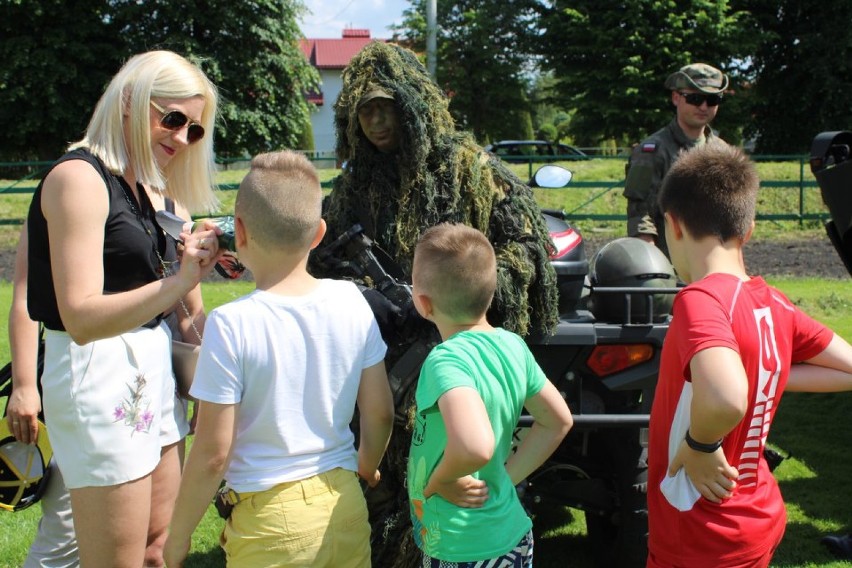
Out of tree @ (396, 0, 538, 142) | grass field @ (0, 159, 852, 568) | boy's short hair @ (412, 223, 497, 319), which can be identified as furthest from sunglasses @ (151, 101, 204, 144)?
tree @ (396, 0, 538, 142)

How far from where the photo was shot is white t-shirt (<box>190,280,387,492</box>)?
76.3 inches

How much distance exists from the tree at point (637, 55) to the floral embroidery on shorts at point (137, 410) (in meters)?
26.5

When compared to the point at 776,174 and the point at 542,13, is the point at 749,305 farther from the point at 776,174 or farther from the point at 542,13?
the point at 542,13

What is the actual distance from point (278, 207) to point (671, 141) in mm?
3763

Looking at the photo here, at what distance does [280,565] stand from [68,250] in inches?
36.3

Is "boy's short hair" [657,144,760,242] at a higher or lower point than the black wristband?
higher

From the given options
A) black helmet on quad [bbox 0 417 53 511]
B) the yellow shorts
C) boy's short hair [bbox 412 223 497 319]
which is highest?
boy's short hair [bbox 412 223 497 319]

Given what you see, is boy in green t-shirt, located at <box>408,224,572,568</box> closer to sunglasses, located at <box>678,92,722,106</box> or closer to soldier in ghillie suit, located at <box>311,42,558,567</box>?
soldier in ghillie suit, located at <box>311,42,558,567</box>

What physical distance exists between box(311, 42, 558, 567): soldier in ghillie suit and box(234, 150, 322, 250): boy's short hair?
1060 mm

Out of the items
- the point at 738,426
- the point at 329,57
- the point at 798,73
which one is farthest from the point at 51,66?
the point at 329,57

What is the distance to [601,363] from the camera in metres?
3.28

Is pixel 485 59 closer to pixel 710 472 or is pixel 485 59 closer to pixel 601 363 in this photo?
pixel 601 363

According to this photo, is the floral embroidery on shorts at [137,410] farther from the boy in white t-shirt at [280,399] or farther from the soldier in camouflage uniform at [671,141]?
the soldier in camouflage uniform at [671,141]

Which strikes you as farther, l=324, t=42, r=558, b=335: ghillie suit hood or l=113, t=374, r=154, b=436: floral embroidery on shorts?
l=324, t=42, r=558, b=335: ghillie suit hood
